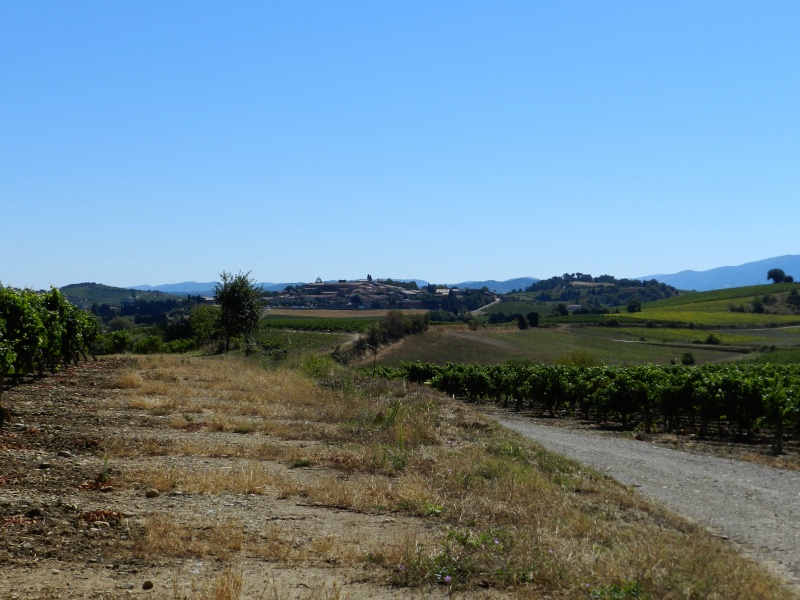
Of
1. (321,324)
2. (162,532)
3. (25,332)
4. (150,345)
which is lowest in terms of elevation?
(321,324)

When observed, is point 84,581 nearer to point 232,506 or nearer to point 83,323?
point 232,506

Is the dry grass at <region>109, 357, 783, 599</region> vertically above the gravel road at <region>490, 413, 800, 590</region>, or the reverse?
the dry grass at <region>109, 357, 783, 599</region>

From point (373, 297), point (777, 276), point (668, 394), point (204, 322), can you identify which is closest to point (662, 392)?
point (668, 394)

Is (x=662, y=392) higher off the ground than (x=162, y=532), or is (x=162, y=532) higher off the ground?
(x=162, y=532)

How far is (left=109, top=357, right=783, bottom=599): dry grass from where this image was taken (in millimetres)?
6039

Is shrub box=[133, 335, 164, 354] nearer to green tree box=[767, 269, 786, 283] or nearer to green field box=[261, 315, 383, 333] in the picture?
green field box=[261, 315, 383, 333]

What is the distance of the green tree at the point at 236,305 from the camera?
159 ft

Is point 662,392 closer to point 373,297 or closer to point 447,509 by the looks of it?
point 447,509

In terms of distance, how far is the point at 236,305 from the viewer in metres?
48.4

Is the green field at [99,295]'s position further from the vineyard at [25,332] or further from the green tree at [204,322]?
the vineyard at [25,332]

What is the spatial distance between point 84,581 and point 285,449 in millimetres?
6809

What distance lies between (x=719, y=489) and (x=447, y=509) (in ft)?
21.8

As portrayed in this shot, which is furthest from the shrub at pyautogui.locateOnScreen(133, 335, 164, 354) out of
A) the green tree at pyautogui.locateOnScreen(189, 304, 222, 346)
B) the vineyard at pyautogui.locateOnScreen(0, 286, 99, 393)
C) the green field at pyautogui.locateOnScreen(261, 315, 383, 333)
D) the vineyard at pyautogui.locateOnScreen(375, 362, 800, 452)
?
the green field at pyautogui.locateOnScreen(261, 315, 383, 333)

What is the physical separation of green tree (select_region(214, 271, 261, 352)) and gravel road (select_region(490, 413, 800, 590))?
31.6 meters
